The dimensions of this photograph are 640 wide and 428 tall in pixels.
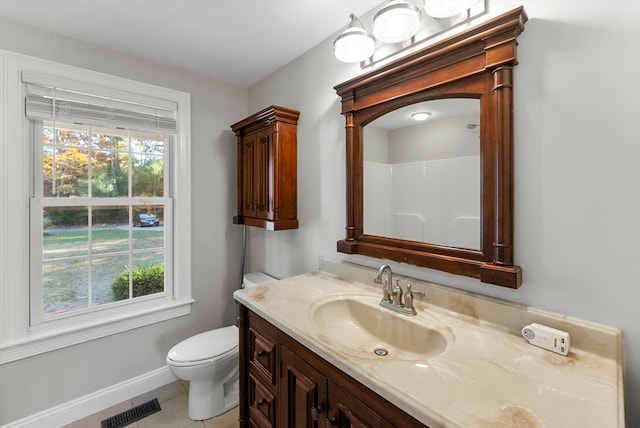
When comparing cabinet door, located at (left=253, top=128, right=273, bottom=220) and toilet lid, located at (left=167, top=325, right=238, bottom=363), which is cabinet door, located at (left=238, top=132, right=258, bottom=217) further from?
toilet lid, located at (left=167, top=325, right=238, bottom=363)

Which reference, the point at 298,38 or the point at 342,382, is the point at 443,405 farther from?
the point at 298,38

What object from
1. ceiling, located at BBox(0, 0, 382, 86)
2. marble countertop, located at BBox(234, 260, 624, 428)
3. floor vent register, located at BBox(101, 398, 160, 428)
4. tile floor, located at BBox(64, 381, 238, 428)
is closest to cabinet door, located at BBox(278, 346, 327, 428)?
marble countertop, located at BBox(234, 260, 624, 428)

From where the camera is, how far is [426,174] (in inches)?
50.8

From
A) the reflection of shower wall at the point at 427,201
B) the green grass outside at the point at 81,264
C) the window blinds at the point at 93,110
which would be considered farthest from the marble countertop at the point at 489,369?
the window blinds at the point at 93,110

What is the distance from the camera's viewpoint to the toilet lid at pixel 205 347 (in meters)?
1.68

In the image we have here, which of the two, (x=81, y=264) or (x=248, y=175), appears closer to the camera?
(x=81, y=264)

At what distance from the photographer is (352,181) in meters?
1.53

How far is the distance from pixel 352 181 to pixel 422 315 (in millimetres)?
741

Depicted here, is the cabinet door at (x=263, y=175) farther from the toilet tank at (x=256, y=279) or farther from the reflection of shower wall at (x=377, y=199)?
the reflection of shower wall at (x=377, y=199)

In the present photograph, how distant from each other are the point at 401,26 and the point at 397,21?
0.03m

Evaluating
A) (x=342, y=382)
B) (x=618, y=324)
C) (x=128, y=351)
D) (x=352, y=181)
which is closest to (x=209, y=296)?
(x=128, y=351)

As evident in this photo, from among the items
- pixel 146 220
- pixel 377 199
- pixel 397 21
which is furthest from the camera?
pixel 146 220

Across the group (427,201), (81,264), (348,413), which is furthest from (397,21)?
(81,264)

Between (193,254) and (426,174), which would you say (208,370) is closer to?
(193,254)
